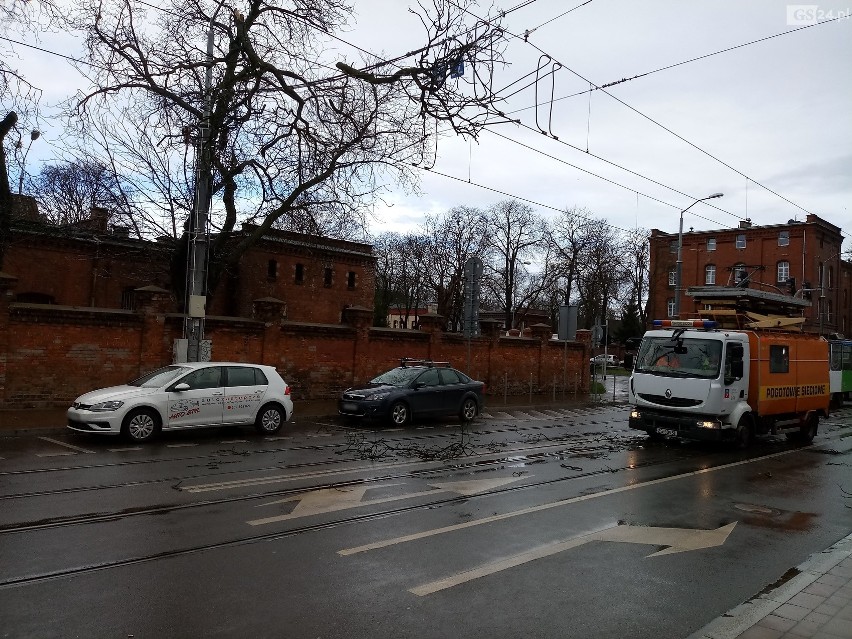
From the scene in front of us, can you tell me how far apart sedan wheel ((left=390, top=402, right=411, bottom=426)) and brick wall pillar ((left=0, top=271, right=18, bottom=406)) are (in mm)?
8765

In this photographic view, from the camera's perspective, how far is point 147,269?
1340 inches

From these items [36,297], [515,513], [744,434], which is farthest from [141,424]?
[36,297]

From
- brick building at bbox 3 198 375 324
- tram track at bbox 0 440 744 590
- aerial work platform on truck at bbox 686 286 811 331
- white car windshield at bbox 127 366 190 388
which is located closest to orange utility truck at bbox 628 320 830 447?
aerial work platform on truck at bbox 686 286 811 331

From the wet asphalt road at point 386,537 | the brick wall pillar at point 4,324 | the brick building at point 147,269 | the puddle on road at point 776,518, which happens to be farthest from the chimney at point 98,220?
the puddle on road at point 776,518

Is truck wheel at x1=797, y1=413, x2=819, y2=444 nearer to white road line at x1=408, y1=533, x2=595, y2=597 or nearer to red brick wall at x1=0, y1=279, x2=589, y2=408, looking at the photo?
red brick wall at x1=0, y1=279, x2=589, y2=408

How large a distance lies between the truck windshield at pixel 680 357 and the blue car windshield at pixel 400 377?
17.7 ft

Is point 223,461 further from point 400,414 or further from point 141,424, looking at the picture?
point 400,414

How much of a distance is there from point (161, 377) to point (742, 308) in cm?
1235

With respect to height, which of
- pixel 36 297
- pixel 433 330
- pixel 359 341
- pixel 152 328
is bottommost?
pixel 359 341

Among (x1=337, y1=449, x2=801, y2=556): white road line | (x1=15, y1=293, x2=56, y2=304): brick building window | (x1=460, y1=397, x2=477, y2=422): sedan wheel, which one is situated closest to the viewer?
(x1=337, y1=449, x2=801, y2=556): white road line

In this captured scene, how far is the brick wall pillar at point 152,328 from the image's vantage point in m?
17.6

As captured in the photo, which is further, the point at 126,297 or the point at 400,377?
the point at 126,297

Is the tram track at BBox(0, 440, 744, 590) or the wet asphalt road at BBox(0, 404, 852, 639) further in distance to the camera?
the tram track at BBox(0, 440, 744, 590)

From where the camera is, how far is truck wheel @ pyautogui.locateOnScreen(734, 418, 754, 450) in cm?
1371
